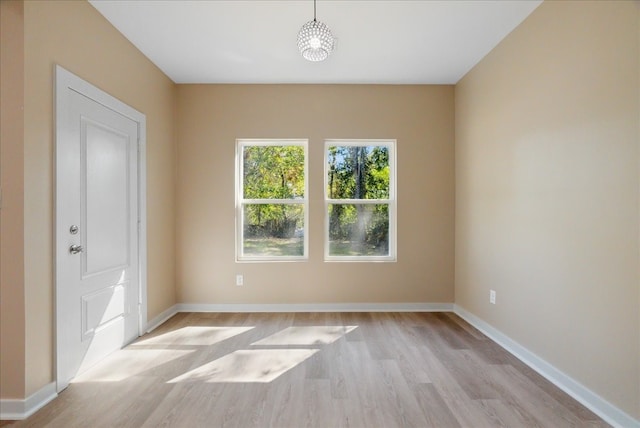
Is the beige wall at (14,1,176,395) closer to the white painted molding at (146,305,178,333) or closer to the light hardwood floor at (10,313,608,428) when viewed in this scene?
the light hardwood floor at (10,313,608,428)

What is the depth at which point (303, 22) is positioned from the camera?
2.77m

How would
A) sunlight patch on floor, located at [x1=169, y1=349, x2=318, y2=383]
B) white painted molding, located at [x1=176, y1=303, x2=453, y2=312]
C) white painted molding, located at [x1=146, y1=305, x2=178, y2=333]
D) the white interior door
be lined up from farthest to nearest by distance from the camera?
white painted molding, located at [x1=176, y1=303, x2=453, y2=312] < white painted molding, located at [x1=146, y1=305, x2=178, y2=333] < sunlight patch on floor, located at [x1=169, y1=349, x2=318, y2=383] < the white interior door

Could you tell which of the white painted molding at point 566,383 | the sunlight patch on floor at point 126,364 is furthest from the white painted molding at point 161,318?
the white painted molding at point 566,383

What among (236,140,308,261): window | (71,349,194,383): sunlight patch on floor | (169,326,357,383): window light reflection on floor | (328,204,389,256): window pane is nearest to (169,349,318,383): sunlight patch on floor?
(169,326,357,383): window light reflection on floor

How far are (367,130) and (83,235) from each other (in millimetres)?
3100

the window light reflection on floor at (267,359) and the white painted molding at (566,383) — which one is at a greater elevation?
the white painted molding at (566,383)

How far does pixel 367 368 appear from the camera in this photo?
8.45ft

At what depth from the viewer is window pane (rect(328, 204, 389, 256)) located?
416 cm

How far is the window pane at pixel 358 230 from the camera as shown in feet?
13.6

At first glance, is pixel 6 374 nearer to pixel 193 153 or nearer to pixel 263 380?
pixel 263 380

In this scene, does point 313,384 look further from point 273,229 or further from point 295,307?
point 273,229

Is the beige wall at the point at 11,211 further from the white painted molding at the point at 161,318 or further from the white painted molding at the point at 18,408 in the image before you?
the white painted molding at the point at 161,318

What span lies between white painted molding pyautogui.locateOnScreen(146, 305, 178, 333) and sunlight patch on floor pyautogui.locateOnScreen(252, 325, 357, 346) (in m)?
1.21

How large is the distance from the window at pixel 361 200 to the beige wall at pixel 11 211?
2.88 m
